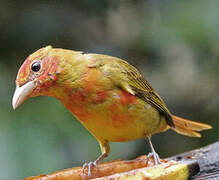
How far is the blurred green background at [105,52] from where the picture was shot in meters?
3.31

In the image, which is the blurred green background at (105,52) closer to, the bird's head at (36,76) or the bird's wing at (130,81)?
the bird's wing at (130,81)

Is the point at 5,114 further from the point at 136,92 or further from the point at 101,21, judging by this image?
the point at 101,21

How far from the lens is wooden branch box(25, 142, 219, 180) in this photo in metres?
2.21

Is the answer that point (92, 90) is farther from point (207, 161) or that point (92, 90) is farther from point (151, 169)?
point (207, 161)

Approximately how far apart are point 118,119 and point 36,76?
613 mm

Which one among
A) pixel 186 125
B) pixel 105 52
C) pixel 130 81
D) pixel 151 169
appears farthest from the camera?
pixel 105 52

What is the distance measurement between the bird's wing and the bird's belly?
0.07m

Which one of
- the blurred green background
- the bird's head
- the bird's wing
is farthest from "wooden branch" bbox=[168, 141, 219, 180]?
the bird's head

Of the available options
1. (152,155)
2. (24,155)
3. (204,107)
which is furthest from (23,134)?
(204,107)

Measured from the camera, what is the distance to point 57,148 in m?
3.34

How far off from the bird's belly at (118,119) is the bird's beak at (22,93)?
373 millimetres

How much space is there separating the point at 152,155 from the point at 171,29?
1463 millimetres

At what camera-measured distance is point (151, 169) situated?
2.25 meters

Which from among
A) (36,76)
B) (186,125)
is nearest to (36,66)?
(36,76)
